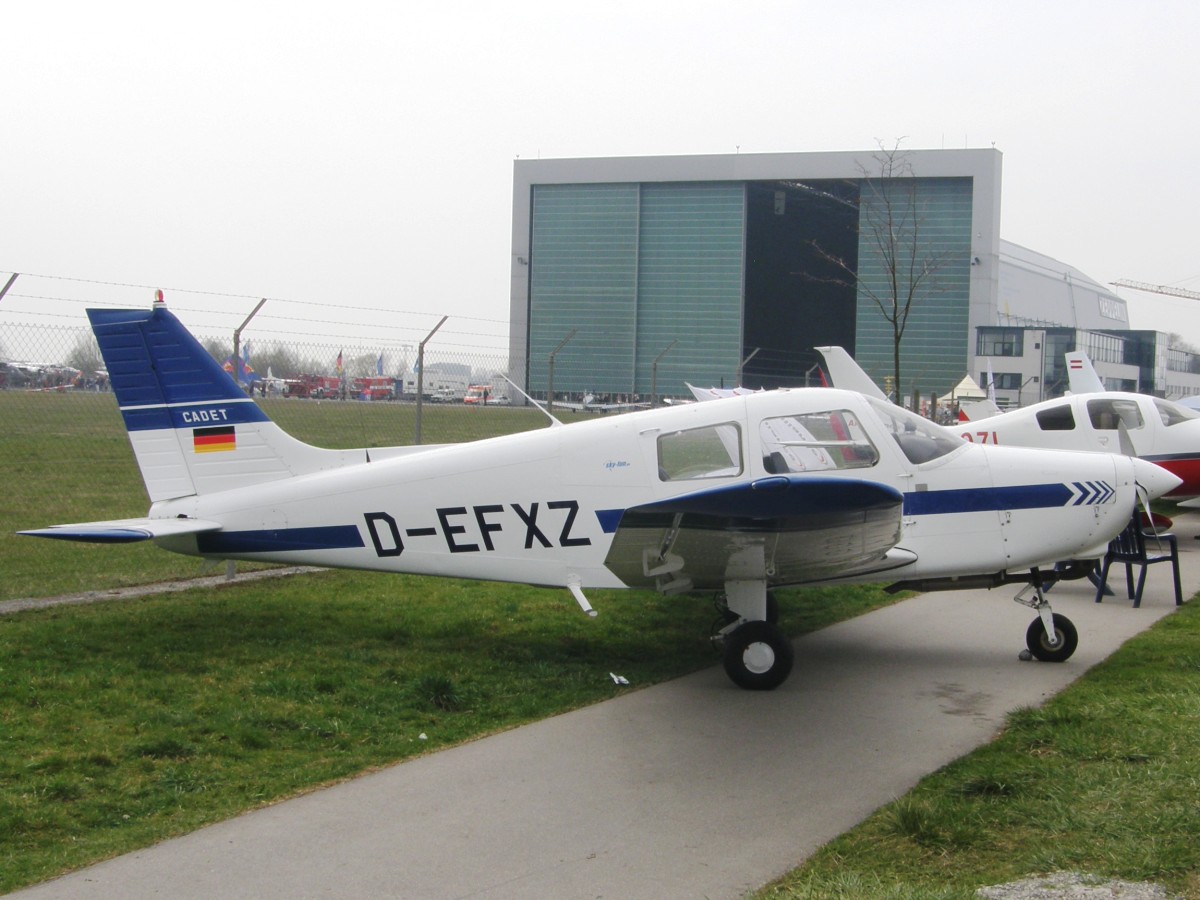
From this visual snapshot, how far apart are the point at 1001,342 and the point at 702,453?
5260 centimetres

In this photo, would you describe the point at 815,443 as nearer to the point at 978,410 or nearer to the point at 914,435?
Answer: the point at 914,435

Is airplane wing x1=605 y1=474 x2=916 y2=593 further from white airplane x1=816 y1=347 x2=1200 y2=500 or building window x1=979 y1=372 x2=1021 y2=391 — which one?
building window x1=979 y1=372 x2=1021 y2=391

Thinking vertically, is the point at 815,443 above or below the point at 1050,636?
above

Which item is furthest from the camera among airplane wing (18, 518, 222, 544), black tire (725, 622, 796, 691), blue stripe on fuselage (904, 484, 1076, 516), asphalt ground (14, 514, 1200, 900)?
blue stripe on fuselage (904, 484, 1076, 516)

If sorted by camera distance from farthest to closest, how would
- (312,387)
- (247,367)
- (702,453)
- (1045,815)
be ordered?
(312,387) < (247,367) < (702,453) < (1045,815)

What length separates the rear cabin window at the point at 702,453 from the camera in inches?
293

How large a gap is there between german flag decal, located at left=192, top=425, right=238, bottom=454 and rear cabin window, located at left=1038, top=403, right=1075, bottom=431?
11.2 m

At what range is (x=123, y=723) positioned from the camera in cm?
587

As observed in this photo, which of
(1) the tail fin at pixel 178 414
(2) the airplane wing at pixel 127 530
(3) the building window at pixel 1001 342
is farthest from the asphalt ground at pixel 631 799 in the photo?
(3) the building window at pixel 1001 342

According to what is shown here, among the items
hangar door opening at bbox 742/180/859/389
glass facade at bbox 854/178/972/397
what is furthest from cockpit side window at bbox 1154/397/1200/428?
hangar door opening at bbox 742/180/859/389

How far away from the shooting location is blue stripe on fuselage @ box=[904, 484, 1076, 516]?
7754 mm

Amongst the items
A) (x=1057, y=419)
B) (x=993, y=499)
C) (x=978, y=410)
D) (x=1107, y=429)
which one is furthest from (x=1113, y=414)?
(x=993, y=499)

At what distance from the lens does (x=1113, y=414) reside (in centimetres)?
1532

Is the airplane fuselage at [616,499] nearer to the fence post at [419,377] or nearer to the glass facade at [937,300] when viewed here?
the fence post at [419,377]
